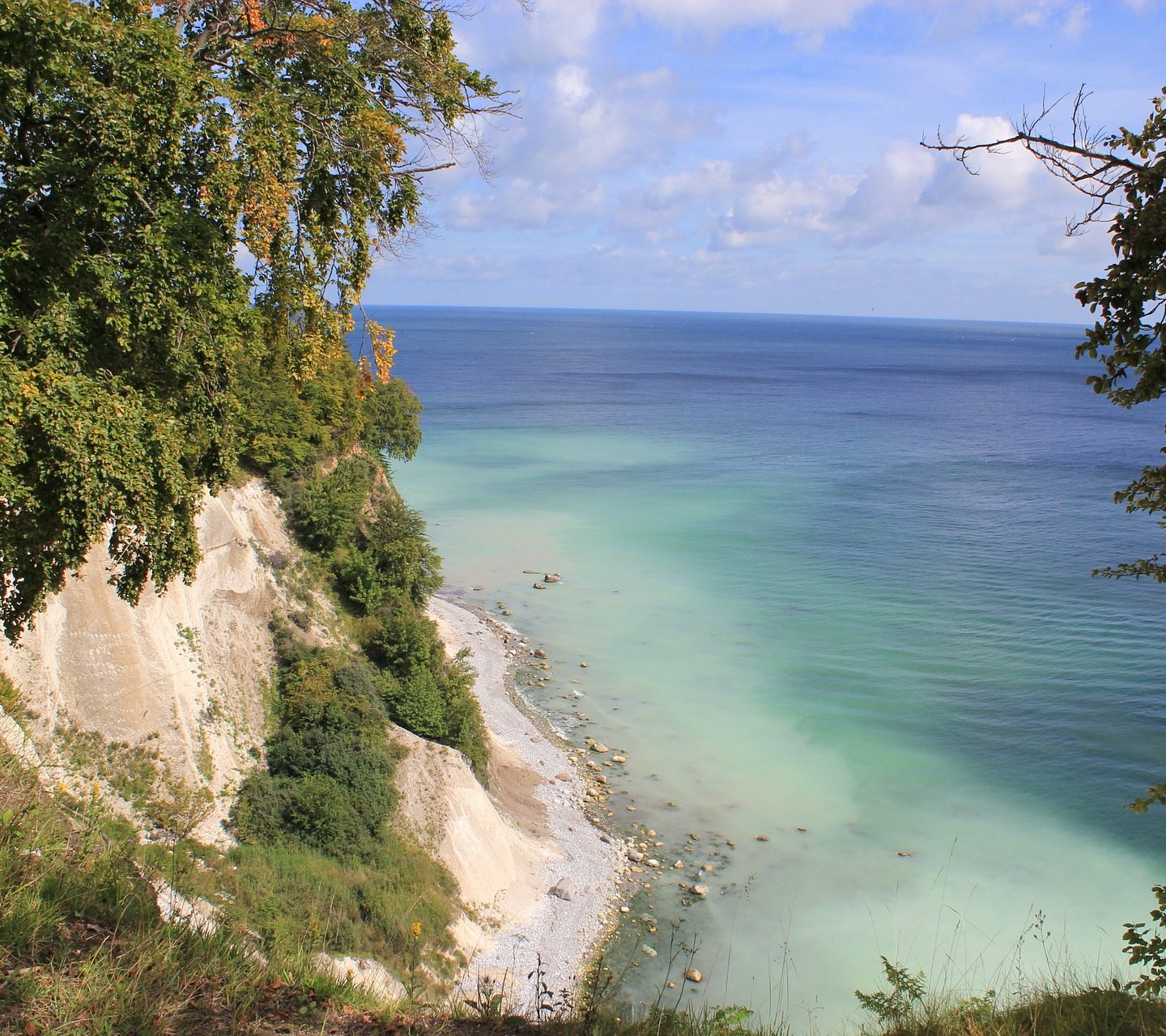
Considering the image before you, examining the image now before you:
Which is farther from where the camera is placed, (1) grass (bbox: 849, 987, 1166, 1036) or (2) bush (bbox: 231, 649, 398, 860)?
(2) bush (bbox: 231, 649, 398, 860)

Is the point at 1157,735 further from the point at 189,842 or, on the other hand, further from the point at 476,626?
the point at 189,842

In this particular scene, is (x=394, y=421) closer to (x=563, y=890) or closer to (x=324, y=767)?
(x=324, y=767)

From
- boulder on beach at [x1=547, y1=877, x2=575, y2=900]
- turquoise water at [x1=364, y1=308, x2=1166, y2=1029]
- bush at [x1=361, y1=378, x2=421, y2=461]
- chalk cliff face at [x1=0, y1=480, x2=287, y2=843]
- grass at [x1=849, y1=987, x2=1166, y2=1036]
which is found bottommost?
boulder on beach at [x1=547, y1=877, x2=575, y2=900]

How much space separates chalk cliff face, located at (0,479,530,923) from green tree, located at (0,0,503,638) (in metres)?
9.31

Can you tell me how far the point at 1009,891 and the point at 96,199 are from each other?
25958 mm

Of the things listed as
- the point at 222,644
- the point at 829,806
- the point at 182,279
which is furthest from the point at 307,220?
the point at 829,806

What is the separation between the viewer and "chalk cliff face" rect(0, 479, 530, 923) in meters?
17.1

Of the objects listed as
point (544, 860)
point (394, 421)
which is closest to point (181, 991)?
point (544, 860)

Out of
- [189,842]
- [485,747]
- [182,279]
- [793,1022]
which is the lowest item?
[793,1022]

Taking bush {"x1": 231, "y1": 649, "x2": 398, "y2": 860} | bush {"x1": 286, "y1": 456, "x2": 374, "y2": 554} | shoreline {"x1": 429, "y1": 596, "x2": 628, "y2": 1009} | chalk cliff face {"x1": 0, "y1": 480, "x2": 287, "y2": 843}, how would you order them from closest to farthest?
chalk cliff face {"x1": 0, "y1": 480, "x2": 287, "y2": 843}
bush {"x1": 231, "y1": 649, "x2": 398, "y2": 860}
shoreline {"x1": 429, "y1": 596, "x2": 628, "y2": 1009}
bush {"x1": 286, "y1": 456, "x2": 374, "y2": 554}

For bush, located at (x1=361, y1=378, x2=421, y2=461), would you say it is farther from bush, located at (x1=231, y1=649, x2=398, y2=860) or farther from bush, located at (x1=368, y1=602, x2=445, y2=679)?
bush, located at (x1=231, y1=649, x2=398, y2=860)

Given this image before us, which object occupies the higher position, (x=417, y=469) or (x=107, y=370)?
(x=107, y=370)

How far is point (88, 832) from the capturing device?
7.61 metres

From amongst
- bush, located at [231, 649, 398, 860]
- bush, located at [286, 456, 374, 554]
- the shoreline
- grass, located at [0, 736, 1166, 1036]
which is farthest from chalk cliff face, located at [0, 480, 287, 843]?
grass, located at [0, 736, 1166, 1036]
